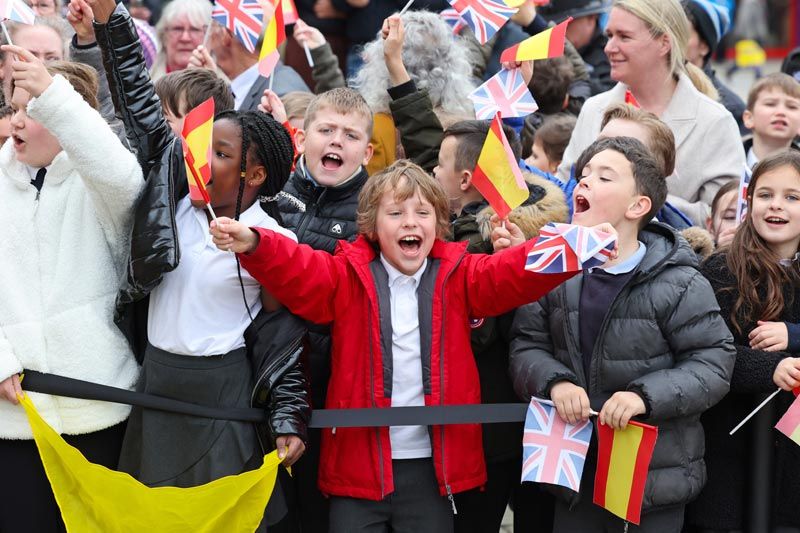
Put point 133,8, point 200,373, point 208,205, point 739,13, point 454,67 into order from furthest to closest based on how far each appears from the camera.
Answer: point 739,13
point 133,8
point 454,67
point 200,373
point 208,205

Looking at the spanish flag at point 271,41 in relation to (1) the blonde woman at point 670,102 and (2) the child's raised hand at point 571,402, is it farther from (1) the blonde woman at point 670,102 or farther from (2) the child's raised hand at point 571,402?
(2) the child's raised hand at point 571,402

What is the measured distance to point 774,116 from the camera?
6160mm

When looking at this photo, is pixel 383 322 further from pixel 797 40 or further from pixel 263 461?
pixel 797 40

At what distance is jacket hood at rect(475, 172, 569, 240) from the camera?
14.8 ft

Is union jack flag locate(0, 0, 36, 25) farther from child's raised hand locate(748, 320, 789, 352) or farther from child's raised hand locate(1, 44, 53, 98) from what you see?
child's raised hand locate(748, 320, 789, 352)

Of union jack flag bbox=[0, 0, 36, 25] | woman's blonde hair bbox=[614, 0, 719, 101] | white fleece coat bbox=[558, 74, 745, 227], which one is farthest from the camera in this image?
woman's blonde hair bbox=[614, 0, 719, 101]

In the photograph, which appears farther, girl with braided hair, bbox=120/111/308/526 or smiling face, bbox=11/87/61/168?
smiling face, bbox=11/87/61/168

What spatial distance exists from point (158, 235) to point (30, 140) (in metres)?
0.60

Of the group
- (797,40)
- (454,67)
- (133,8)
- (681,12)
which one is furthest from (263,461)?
(797,40)

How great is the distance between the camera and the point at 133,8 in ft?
28.8

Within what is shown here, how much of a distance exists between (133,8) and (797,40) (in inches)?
734

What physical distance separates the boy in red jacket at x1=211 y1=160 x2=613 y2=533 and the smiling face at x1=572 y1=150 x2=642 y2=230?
1.35 ft

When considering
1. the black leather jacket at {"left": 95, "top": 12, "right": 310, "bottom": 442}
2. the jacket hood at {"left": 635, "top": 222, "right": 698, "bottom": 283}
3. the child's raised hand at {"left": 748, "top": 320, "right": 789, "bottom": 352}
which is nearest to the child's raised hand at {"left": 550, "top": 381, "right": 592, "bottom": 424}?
the jacket hood at {"left": 635, "top": 222, "right": 698, "bottom": 283}

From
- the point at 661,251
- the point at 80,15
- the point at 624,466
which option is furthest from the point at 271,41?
the point at 624,466
